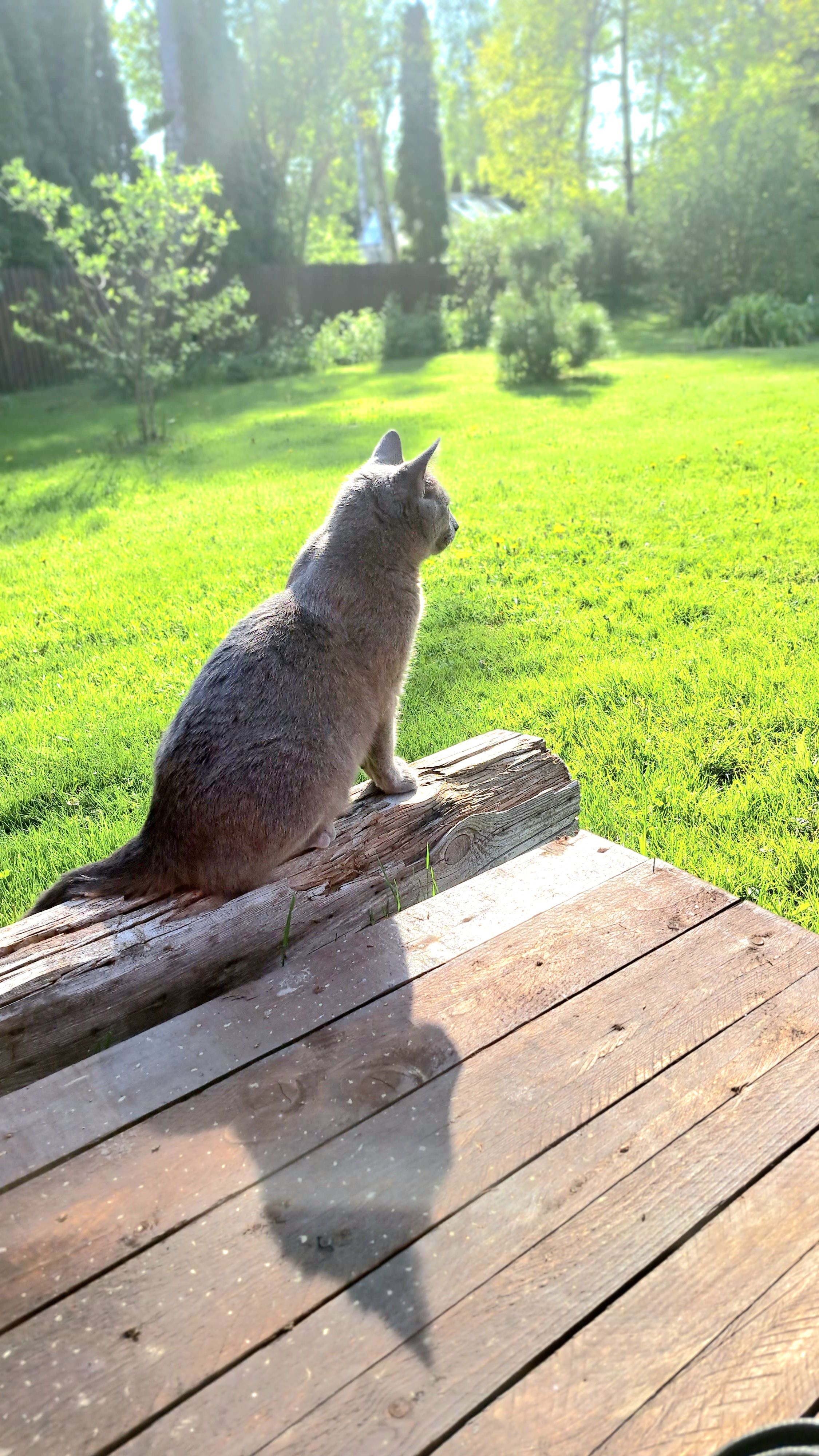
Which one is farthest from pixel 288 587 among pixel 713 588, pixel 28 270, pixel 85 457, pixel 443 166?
pixel 443 166

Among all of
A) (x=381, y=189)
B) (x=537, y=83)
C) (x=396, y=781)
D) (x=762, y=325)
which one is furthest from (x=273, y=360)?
(x=537, y=83)

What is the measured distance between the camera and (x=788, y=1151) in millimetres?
1712

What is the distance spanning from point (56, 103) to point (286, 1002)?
2387 cm

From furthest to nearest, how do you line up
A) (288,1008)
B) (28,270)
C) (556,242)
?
(28,270) → (556,242) → (288,1008)

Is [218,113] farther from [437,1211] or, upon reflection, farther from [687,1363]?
[687,1363]

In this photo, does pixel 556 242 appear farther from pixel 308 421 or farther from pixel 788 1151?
pixel 788 1151

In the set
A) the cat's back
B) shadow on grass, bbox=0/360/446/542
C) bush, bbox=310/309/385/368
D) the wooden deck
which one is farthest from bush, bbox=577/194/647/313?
the wooden deck

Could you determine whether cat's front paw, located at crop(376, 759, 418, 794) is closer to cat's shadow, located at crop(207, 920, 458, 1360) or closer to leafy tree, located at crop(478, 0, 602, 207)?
cat's shadow, located at crop(207, 920, 458, 1360)

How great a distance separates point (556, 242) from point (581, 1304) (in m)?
15.7

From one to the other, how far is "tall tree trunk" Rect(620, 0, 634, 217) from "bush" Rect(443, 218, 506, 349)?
1002cm

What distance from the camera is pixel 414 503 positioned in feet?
9.64

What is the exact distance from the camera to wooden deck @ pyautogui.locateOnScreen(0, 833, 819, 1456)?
133 cm

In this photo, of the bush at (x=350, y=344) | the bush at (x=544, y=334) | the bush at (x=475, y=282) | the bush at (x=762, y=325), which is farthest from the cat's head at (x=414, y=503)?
the bush at (x=475, y=282)

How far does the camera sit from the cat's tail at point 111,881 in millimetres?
2449
